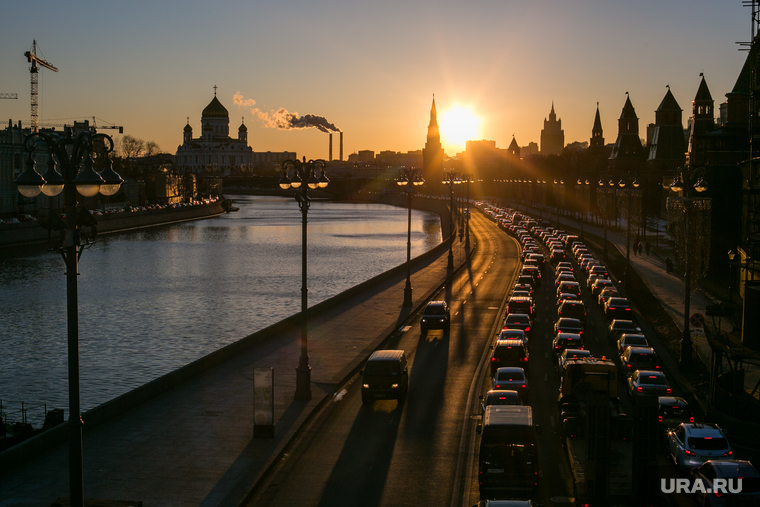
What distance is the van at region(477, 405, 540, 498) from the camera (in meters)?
13.5

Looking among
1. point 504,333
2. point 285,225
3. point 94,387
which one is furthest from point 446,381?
point 285,225

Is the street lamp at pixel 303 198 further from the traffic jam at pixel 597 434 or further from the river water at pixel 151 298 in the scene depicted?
the river water at pixel 151 298

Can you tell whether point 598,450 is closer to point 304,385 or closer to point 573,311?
point 304,385

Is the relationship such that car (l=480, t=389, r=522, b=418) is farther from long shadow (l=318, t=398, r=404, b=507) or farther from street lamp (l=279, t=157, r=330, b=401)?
street lamp (l=279, t=157, r=330, b=401)

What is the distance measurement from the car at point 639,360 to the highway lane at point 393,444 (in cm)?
457

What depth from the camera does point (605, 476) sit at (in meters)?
12.8

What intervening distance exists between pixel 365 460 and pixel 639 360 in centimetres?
1036

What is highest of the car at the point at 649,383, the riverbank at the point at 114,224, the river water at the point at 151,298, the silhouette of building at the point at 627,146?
the silhouette of building at the point at 627,146

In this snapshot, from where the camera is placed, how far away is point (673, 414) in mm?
17484

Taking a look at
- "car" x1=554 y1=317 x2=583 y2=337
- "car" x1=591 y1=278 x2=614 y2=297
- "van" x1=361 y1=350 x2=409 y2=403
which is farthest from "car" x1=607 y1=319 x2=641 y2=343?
"van" x1=361 y1=350 x2=409 y2=403

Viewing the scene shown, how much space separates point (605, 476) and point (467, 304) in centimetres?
2650

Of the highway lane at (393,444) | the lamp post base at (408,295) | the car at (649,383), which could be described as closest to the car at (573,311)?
the highway lane at (393,444)

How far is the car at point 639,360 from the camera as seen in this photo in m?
A: 22.5

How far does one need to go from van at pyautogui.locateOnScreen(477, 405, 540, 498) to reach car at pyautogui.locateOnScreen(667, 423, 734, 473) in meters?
3.01
